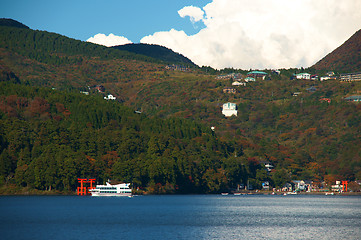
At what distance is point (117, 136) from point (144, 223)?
99348 millimetres

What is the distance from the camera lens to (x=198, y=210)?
107625 mm

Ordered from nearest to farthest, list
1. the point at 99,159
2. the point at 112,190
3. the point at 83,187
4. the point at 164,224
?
the point at 164,224
the point at 83,187
the point at 112,190
the point at 99,159

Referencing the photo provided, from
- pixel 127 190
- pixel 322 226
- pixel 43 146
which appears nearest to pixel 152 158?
pixel 127 190

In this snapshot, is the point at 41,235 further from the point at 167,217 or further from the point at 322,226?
the point at 322,226

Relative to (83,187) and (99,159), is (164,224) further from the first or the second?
(99,159)

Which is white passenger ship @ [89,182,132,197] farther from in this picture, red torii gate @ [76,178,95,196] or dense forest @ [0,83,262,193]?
dense forest @ [0,83,262,193]

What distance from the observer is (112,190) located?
498 ft

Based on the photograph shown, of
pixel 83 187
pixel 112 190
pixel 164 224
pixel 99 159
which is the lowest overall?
pixel 164 224

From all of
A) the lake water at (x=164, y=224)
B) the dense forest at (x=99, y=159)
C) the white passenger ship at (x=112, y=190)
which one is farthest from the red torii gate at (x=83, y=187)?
the lake water at (x=164, y=224)

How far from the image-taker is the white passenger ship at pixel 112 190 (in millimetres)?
149625

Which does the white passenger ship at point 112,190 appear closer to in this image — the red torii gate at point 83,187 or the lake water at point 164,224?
the red torii gate at point 83,187

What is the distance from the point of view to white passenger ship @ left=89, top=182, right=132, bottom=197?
14962 cm

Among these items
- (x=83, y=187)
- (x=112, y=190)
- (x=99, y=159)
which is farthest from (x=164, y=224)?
(x=99, y=159)

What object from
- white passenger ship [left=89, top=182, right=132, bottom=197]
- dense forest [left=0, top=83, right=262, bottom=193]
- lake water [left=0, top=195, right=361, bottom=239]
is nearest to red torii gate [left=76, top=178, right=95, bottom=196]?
dense forest [left=0, top=83, right=262, bottom=193]
